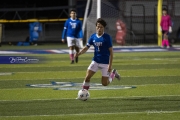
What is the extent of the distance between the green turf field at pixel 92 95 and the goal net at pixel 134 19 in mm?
9098

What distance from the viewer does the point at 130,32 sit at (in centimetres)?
3194

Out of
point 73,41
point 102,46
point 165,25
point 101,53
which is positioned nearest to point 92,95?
point 101,53

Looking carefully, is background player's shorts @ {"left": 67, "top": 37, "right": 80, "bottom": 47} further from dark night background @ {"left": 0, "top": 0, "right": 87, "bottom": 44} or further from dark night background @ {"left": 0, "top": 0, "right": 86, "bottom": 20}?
dark night background @ {"left": 0, "top": 0, "right": 86, "bottom": 20}

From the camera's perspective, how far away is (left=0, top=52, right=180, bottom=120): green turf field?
11062mm

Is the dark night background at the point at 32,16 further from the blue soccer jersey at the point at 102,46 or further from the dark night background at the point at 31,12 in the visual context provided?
the blue soccer jersey at the point at 102,46

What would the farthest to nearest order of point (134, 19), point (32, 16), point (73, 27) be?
1. point (32, 16)
2. point (134, 19)
3. point (73, 27)

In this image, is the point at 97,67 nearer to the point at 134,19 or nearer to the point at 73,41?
the point at 73,41

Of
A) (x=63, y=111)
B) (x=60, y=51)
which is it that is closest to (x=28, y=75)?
(x=63, y=111)

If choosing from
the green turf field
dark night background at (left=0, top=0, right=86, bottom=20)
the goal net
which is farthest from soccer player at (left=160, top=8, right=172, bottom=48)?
dark night background at (left=0, top=0, right=86, bottom=20)

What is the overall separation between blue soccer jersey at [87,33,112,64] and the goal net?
1581cm

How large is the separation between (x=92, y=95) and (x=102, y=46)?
3.91ft

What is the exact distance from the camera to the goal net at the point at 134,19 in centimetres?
3059

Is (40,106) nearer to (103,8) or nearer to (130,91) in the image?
(130,91)

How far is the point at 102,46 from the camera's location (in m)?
13.0
